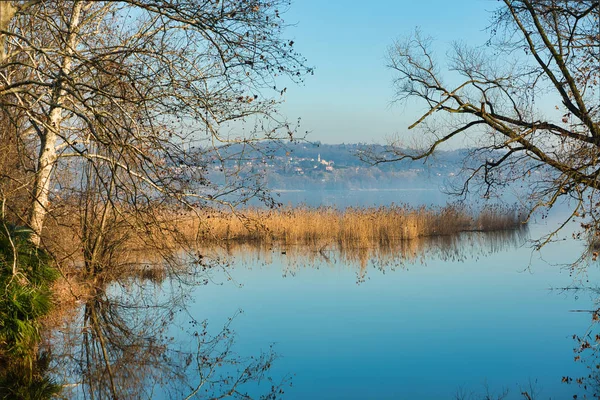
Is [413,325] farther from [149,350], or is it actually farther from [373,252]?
[373,252]

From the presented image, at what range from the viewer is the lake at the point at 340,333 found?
7.40 m

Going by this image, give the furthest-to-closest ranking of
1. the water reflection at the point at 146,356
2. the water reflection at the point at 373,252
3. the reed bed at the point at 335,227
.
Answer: the reed bed at the point at 335,227 → the water reflection at the point at 373,252 → the water reflection at the point at 146,356

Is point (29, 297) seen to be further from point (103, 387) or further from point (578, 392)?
point (578, 392)

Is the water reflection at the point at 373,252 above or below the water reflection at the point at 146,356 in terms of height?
above

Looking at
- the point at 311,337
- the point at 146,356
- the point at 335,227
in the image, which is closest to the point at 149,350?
the point at 146,356

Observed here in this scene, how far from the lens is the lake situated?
740cm

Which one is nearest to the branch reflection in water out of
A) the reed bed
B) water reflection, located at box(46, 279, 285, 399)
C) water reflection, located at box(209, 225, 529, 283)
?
water reflection, located at box(46, 279, 285, 399)

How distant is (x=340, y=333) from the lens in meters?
10.0

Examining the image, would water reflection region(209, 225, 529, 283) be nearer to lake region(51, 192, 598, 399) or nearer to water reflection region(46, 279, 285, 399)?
lake region(51, 192, 598, 399)

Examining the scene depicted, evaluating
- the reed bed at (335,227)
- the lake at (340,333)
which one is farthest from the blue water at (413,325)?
the reed bed at (335,227)

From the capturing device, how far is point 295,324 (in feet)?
34.9

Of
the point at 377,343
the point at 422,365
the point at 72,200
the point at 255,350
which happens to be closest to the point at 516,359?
the point at 422,365

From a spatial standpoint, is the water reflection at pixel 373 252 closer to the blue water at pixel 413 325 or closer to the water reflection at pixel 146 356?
the blue water at pixel 413 325

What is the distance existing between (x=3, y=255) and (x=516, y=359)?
6663 mm
